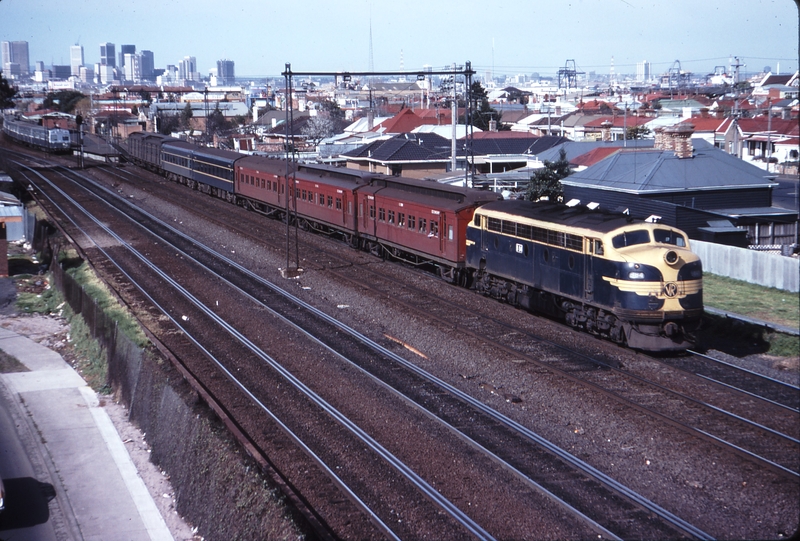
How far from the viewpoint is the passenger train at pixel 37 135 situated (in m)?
72.3

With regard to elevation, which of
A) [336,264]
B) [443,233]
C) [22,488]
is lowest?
[22,488]

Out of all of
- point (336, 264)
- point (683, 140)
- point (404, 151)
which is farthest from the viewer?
point (404, 151)

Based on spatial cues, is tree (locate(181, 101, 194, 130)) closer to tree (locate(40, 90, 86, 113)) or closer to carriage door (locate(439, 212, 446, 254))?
tree (locate(40, 90, 86, 113))

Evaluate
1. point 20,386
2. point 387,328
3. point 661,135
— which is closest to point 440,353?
point 387,328

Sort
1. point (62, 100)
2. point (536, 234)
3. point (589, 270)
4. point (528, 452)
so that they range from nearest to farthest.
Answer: point (528, 452) → point (589, 270) → point (536, 234) → point (62, 100)

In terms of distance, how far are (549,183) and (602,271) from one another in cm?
1887

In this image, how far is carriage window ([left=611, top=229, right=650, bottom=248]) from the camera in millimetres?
15422

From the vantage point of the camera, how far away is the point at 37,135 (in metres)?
77.4

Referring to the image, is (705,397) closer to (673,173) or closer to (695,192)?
(695,192)

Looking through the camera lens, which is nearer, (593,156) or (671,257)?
(671,257)

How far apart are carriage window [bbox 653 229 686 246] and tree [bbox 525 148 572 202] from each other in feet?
55.5

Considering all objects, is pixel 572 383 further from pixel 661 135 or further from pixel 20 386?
pixel 661 135

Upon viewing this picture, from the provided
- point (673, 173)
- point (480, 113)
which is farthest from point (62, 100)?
point (673, 173)

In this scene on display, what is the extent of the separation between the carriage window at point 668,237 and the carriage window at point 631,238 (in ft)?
0.72
